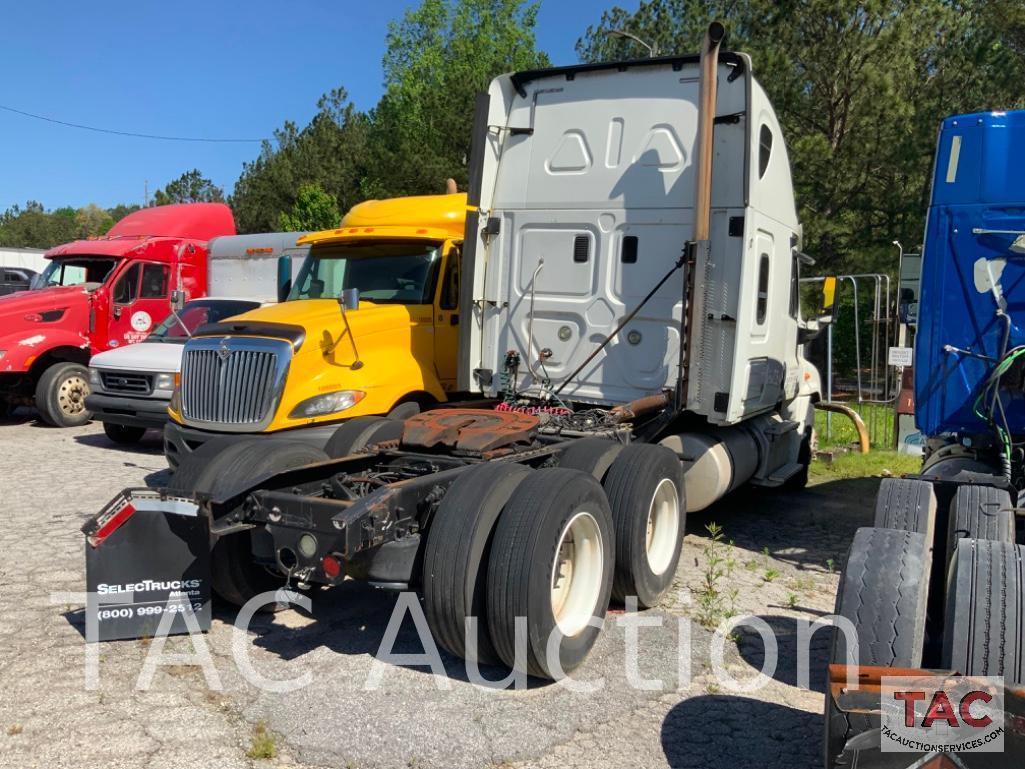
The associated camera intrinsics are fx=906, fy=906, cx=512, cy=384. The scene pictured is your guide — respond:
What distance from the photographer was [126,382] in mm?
10977

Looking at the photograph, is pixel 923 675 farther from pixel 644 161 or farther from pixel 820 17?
pixel 820 17

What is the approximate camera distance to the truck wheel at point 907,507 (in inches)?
162

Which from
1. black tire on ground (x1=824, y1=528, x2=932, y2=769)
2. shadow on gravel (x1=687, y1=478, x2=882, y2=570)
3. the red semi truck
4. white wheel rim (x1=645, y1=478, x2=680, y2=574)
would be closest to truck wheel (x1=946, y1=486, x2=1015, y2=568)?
black tire on ground (x1=824, y1=528, x2=932, y2=769)

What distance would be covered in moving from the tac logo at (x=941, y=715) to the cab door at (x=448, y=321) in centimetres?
568

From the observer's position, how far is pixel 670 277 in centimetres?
716

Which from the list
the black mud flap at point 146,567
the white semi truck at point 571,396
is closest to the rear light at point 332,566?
the white semi truck at point 571,396

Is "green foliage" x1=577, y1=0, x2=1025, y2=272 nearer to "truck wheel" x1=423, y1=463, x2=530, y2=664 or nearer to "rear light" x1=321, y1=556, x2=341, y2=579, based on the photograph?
"truck wheel" x1=423, y1=463, x2=530, y2=664

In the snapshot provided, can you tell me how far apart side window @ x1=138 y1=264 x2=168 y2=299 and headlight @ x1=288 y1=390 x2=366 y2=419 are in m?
7.72

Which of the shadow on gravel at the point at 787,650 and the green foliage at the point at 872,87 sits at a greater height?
the green foliage at the point at 872,87

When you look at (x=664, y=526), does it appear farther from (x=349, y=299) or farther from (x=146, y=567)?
(x=146, y=567)

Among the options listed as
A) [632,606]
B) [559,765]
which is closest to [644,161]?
[632,606]

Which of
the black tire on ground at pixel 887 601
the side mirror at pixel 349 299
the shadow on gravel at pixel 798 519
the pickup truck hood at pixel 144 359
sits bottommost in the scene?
the shadow on gravel at pixel 798 519

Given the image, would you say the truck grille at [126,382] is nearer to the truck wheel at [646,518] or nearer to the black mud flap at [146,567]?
the black mud flap at [146,567]

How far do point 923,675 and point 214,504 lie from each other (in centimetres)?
331
